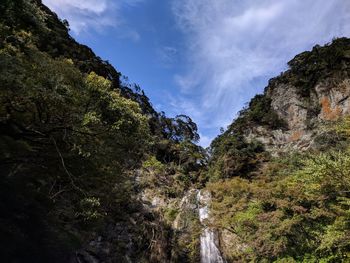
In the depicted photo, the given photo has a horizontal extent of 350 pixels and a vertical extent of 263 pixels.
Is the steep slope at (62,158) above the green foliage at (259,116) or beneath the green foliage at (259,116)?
beneath

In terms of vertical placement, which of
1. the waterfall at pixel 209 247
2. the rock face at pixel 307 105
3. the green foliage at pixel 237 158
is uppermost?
the rock face at pixel 307 105

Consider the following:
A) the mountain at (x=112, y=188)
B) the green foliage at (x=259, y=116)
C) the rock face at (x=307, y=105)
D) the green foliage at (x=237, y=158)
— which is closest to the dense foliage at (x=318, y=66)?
the rock face at (x=307, y=105)

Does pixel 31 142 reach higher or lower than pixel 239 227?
higher

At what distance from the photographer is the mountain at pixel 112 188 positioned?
12430 millimetres

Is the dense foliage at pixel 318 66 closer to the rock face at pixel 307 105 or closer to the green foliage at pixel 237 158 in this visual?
the rock face at pixel 307 105

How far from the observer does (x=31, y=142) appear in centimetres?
1367

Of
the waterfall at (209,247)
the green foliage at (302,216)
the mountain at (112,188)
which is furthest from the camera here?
the waterfall at (209,247)

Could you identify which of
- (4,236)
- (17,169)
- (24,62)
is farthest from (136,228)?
(24,62)

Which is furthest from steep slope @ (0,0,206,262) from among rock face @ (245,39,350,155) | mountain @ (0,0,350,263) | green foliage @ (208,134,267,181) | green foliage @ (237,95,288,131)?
green foliage @ (237,95,288,131)

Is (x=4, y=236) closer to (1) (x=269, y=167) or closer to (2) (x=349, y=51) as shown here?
(1) (x=269, y=167)

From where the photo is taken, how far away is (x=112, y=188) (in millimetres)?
18078

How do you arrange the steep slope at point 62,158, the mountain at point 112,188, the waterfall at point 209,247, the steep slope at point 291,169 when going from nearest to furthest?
the steep slope at point 62,158, the mountain at point 112,188, the steep slope at point 291,169, the waterfall at point 209,247

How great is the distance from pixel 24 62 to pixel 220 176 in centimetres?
2465

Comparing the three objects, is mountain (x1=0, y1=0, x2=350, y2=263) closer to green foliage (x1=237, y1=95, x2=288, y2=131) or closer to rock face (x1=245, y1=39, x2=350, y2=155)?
rock face (x1=245, y1=39, x2=350, y2=155)
